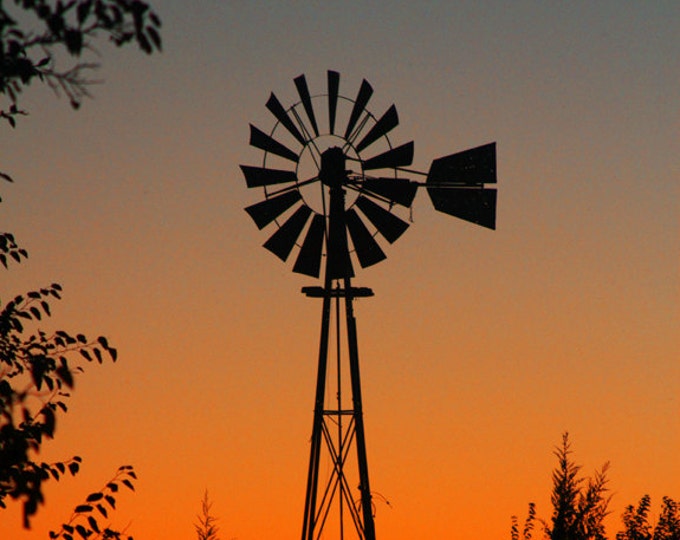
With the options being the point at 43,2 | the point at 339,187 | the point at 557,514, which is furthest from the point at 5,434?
the point at 339,187

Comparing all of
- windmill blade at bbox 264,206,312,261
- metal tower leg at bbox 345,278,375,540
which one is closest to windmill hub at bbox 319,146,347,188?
windmill blade at bbox 264,206,312,261

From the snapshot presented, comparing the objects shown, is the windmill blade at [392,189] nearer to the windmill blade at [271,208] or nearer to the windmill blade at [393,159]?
the windmill blade at [393,159]

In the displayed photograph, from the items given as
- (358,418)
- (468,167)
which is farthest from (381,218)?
(358,418)

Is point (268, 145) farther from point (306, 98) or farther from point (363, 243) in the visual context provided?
point (363, 243)

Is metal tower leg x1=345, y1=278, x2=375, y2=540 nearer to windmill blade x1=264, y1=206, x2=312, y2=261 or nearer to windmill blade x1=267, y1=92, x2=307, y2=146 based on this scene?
windmill blade x1=264, y1=206, x2=312, y2=261

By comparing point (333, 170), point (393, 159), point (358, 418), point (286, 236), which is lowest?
point (358, 418)

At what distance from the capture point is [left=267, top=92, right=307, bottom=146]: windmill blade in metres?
18.8

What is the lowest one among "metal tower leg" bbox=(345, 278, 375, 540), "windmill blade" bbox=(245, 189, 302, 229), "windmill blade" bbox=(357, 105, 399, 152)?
"metal tower leg" bbox=(345, 278, 375, 540)

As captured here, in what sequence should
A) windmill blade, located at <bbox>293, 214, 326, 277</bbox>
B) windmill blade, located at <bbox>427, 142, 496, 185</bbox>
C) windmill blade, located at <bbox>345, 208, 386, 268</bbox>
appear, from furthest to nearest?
windmill blade, located at <bbox>427, 142, 496, 185</bbox>, windmill blade, located at <bbox>293, 214, 326, 277</bbox>, windmill blade, located at <bbox>345, 208, 386, 268</bbox>

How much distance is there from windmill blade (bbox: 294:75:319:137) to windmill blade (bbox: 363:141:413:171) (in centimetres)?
89

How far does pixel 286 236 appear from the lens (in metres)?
18.8

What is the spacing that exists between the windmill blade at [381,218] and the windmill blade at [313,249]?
607mm

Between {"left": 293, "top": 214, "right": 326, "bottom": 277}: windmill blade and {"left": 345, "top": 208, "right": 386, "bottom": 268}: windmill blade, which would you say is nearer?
{"left": 345, "top": 208, "right": 386, "bottom": 268}: windmill blade

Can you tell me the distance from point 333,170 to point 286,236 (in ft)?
4.01
